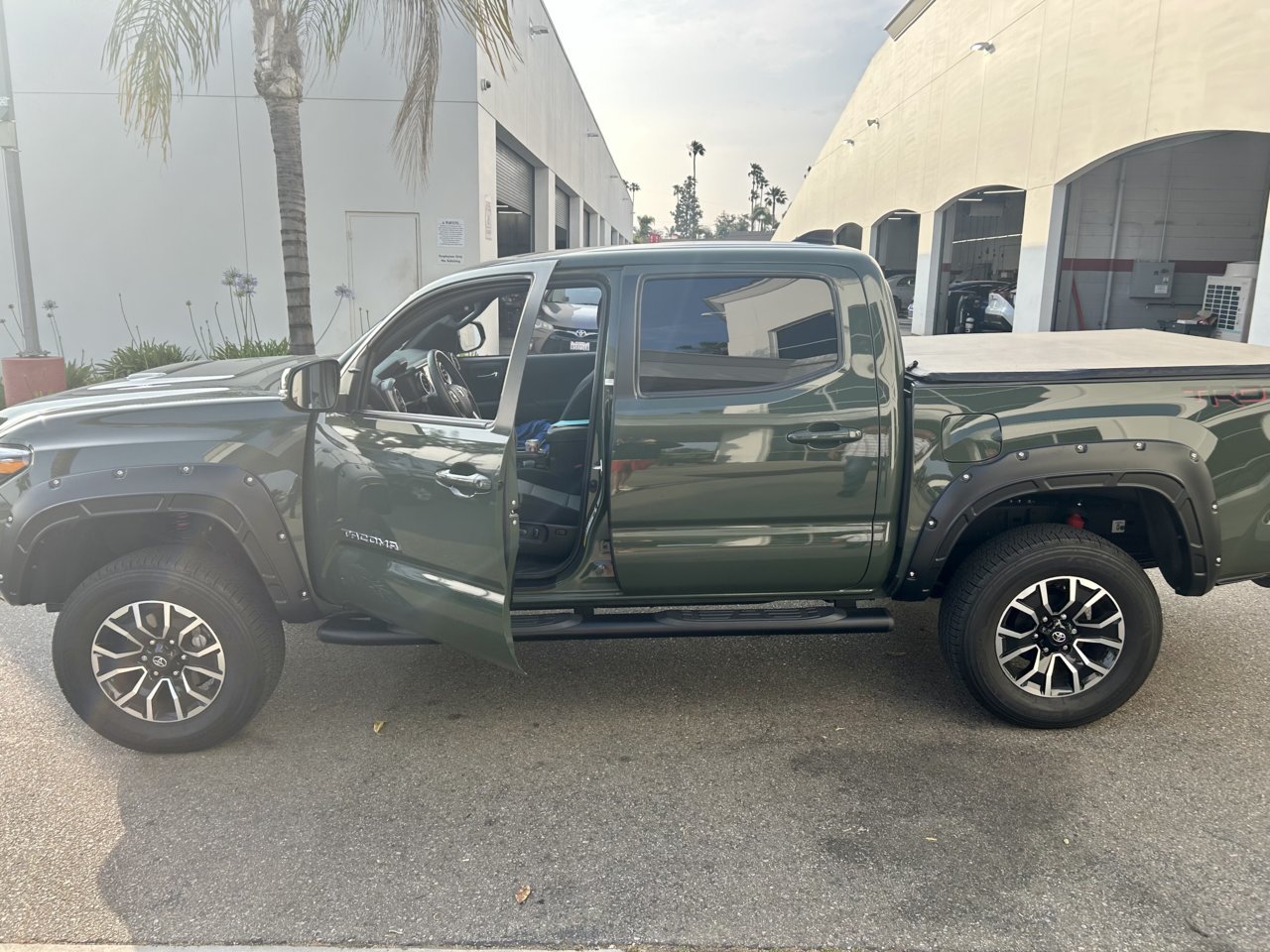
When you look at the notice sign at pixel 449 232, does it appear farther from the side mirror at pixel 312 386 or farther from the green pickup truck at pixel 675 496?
the side mirror at pixel 312 386

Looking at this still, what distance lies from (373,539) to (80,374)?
1113 centimetres

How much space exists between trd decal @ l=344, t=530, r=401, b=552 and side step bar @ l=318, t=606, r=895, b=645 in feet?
1.16

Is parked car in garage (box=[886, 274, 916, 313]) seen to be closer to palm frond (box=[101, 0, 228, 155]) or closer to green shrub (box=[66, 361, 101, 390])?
green shrub (box=[66, 361, 101, 390])

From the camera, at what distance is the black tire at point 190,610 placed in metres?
3.66

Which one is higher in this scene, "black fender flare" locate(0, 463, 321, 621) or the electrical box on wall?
the electrical box on wall

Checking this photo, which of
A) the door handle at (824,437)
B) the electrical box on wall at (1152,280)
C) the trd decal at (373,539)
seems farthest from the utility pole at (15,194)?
the electrical box on wall at (1152,280)

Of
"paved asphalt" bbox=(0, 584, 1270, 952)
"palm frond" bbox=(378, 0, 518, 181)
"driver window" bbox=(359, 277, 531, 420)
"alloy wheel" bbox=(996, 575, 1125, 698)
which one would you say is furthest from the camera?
"palm frond" bbox=(378, 0, 518, 181)

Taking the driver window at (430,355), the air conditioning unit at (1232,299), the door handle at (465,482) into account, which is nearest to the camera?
the door handle at (465,482)

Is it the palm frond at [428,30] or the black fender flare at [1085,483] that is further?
the palm frond at [428,30]

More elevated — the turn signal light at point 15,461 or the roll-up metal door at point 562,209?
the roll-up metal door at point 562,209

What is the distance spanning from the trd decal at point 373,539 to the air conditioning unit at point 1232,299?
13.3 metres

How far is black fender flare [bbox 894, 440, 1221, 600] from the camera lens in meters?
3.68

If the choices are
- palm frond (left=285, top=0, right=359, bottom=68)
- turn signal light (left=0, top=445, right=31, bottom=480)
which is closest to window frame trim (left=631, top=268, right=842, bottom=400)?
turn signal light (left=0, top=445, right=31, bottom=480)

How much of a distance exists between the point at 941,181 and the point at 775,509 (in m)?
20.2
